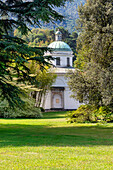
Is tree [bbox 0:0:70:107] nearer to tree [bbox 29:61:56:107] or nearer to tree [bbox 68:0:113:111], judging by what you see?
tree [bbox 68:0:113:111]


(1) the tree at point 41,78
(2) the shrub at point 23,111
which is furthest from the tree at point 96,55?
(1) the tree at point 41,78

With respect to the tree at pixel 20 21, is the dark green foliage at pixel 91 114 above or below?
below

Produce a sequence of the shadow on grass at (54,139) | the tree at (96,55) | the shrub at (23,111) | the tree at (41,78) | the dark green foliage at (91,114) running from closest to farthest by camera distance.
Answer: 1. the shadow on grass at (54,139)
2. the tree at (96,55)
3. the dark green foliage at (91,114)
4. the shrub at (23,111)
5. the tree at (41,78)

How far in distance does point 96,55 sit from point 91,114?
4.12 m

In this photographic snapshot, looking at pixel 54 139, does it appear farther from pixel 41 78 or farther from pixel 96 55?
pixel 41 78

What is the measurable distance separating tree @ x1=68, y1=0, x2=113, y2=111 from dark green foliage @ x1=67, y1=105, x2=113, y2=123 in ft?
2.40

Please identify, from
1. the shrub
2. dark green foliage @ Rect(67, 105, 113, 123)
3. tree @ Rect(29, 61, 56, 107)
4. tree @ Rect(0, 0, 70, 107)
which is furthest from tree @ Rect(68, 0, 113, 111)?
tree @ Rect(29, 61, 56, 107)

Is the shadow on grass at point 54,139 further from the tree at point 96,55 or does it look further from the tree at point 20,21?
the tree at point 96,55

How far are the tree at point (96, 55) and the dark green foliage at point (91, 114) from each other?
0.73 meters

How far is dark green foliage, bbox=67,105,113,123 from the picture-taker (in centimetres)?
1927

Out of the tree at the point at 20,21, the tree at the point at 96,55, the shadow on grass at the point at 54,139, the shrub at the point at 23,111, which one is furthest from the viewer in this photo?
the shrub at the point at 23,111

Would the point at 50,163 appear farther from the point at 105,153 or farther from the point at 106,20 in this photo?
the point at 106,20

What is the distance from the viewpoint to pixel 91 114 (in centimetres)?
2005

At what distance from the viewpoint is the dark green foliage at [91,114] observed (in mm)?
19266
